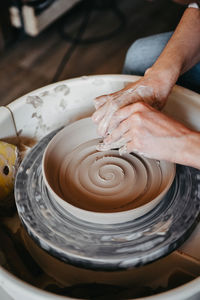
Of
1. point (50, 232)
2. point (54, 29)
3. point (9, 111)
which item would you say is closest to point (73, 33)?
point (54, 29)

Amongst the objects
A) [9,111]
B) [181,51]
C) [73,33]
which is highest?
[181,51]

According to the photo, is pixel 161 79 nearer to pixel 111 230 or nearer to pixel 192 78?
pixel 192 78

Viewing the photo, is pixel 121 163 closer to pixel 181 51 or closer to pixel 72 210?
pixel 72 210

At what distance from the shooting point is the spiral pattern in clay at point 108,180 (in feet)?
3.33

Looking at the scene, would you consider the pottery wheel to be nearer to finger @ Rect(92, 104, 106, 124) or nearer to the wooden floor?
finger @ Rect(92, 104, 106, 124)

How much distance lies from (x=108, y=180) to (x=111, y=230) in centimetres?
17

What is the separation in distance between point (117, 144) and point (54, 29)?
227 cm

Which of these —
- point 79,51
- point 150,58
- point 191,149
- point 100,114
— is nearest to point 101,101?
point 100,114

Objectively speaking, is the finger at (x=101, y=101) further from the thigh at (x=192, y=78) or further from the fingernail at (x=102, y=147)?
the thigh at (x=192, y=78)

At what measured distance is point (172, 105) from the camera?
1.32 metres

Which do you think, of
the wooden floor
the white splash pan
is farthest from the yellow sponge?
the wooden floor

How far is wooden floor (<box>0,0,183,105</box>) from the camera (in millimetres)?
2531

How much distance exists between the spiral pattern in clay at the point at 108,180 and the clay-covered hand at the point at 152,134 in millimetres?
128

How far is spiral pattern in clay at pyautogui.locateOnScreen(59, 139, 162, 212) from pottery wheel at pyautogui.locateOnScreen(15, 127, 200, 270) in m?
0.06
